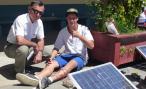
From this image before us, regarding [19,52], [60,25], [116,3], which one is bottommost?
[60,25]

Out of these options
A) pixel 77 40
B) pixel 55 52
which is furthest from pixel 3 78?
pixel 77 40

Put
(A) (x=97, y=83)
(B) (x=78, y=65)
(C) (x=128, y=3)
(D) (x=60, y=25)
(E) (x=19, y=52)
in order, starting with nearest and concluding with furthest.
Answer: (A) (x=97, y=83), (E) (x=19, y=52), (B) (x=78, y=65), (C) (x=128, y=3), (D) (x=60, y=25)

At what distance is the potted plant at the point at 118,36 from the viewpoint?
6342 millimetres

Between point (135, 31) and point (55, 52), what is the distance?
1.85 metres

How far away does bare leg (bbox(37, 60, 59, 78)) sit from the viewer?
5.35 m

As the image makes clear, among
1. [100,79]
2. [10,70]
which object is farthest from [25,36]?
[100,79]

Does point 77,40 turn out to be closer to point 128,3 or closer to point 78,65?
point 78,65

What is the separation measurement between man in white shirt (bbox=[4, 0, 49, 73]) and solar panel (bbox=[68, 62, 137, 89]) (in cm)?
162

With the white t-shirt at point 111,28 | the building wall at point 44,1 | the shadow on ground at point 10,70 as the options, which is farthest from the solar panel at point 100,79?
the building wall at point 44,1

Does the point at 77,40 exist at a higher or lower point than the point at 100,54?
higher

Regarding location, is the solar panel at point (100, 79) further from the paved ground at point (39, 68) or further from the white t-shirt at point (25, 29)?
the white t-shirt at point (25, 29)

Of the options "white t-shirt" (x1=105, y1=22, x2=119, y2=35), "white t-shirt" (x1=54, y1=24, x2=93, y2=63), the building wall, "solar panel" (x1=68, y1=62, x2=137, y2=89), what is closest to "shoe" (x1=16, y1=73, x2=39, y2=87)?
"white t-shirt" (x1=54, y1=24, x2=93, y2=63)

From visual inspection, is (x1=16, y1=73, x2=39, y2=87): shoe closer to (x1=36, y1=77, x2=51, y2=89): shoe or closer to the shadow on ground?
(x1=36, y1=77, x2=51, y2=89): shoe

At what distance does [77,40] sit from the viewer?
233 inches
